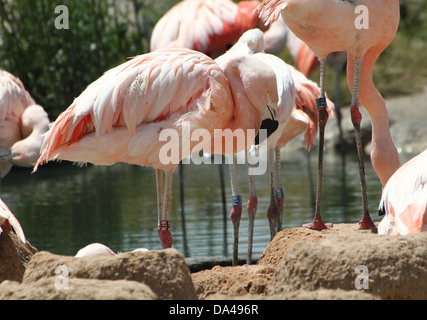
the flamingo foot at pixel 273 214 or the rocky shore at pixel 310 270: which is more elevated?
the rocky shore at pixel 310 270

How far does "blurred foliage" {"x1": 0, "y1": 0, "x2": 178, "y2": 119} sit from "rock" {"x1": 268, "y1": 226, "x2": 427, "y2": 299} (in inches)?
357

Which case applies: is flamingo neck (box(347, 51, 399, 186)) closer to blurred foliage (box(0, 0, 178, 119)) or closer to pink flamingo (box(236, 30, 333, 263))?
pink flamingo (box(236, 30, 333, 263))

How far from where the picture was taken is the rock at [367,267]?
2.62m

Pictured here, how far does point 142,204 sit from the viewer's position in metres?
7.52

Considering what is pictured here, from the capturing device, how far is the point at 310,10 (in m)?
3.98

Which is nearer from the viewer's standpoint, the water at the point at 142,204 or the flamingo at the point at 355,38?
the flamingo at the point at 355,38

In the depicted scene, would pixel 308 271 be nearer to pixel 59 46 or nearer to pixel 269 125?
pixel 269 125

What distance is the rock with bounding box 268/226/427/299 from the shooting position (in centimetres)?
262

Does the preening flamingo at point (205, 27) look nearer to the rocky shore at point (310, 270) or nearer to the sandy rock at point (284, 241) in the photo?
the sandy rock at point (284, 241)

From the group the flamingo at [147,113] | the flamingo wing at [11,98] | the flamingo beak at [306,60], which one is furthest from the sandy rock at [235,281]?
the flamingo beak at [306,60]

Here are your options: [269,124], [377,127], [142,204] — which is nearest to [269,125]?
[269,124]

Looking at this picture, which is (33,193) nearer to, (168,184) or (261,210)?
(261,210)

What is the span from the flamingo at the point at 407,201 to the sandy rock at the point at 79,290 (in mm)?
1250

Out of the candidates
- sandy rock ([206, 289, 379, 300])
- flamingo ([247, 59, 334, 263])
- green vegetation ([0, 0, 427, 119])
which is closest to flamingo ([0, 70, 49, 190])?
flamingo ([247, 59, 334, 263])
